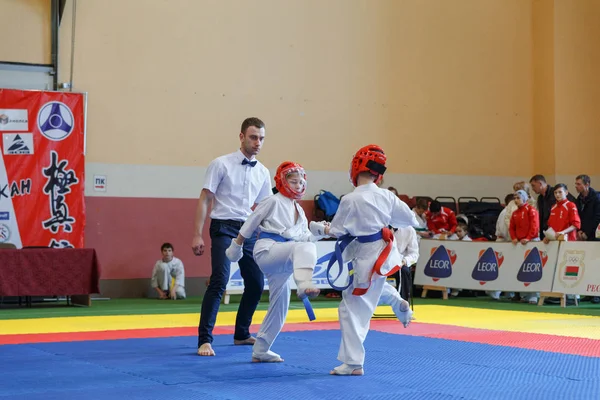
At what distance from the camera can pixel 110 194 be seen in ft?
44.1

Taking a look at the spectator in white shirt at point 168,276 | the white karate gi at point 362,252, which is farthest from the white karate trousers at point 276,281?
the spectator in white shirt at point 168,276

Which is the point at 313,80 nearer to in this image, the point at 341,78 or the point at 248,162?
the point at 341,78

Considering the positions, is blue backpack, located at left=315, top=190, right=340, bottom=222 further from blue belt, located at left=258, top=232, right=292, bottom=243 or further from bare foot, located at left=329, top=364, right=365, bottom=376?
bare foot, located at left=329, top=364, right=365, bottom=376

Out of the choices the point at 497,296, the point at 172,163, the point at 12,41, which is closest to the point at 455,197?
the point at 497,296

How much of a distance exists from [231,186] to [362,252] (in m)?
1.51

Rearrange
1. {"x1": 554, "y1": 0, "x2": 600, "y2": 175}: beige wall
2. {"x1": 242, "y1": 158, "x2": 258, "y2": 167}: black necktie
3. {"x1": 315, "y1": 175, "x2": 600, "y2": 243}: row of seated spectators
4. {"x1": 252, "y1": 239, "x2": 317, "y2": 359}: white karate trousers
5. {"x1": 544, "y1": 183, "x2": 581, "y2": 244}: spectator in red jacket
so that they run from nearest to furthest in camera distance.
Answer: {"x1": 252, "y1": 239, "x2": 317, "y2": 359}: white karate trousers, {"x1": 242, "y1": 158, "x2": 258, "y2": 167}: black necktie, {"x1": 544, "y1": 183, "x2": 581, "y2": 244}: spectator in red jacket, {"x1": 315, "y1": 175, "x2": 600, "y2": 243}: row of seated spectators, {"x1": 554, "y1": 0, "x2": 600, "y2": 175}: beige wall

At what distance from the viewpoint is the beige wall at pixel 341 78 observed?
1345cm

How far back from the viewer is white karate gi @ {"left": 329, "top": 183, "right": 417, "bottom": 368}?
5.11 m

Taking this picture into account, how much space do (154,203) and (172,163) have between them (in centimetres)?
73

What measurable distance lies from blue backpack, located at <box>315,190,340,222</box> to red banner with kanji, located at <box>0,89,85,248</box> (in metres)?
4.02

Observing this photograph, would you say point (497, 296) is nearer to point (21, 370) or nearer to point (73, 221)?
point (73, 221)

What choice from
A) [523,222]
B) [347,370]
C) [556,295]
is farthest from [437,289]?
[347,370]

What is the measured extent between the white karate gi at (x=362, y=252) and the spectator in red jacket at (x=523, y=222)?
729 cm

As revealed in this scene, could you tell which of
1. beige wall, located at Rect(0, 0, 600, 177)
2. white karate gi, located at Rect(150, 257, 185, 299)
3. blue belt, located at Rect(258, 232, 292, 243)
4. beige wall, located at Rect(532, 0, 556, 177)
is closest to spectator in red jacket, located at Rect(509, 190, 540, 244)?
beige wall, located at Rect(0, 0, 600, 177)
